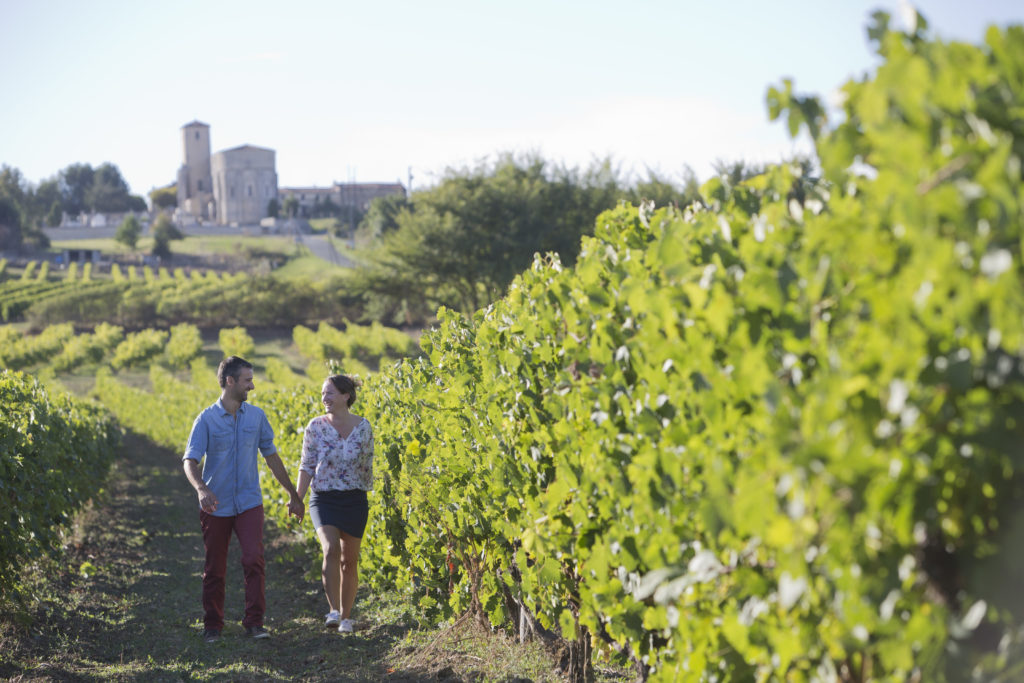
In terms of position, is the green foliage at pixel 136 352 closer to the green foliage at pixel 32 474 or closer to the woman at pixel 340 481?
the green foliage at pixel 32 474

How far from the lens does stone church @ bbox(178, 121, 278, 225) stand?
13075cm

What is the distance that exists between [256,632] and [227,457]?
1.26 metres

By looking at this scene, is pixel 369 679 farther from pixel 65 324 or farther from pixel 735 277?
pixel 65 324

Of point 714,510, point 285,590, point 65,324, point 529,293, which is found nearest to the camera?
point 714,510

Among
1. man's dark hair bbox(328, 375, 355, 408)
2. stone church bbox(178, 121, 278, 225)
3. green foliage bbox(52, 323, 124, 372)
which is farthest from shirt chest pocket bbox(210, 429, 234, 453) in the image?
stone church bbox(178, 121, 278, 225)

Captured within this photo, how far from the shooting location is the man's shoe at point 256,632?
242 inches

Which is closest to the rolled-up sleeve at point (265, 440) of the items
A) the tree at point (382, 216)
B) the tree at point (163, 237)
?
the tree at point (382, 216)

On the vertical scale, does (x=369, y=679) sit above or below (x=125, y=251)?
below

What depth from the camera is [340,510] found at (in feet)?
19.3

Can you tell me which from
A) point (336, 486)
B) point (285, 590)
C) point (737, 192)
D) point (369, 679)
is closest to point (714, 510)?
point (737, 192)

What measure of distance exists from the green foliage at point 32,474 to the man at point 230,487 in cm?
116

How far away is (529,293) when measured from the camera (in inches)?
174

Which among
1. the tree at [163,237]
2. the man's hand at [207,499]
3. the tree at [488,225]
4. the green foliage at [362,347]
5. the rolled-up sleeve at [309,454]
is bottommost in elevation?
the green foliage at [362,347]

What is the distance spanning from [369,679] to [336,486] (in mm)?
1304
